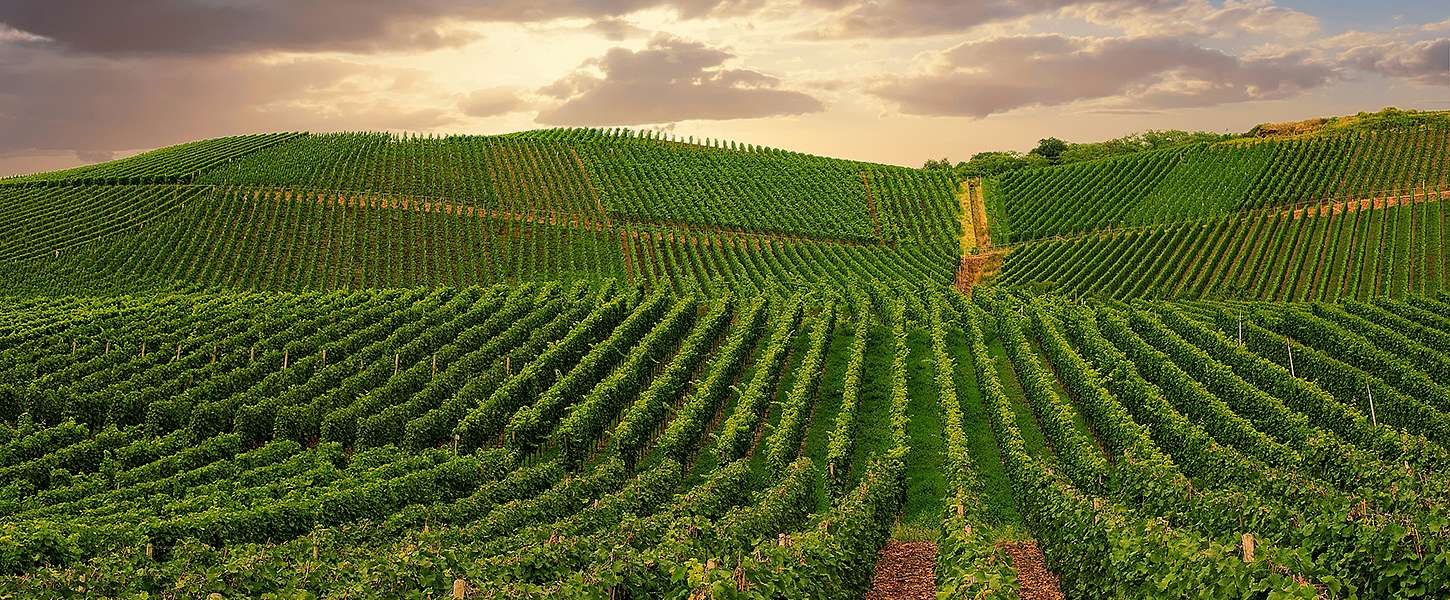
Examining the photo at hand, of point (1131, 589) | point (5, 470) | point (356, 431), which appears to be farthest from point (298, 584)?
point (356, 431)

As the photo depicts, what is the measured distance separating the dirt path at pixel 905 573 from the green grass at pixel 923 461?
90cm

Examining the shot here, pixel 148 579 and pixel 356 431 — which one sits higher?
pixel 148 579

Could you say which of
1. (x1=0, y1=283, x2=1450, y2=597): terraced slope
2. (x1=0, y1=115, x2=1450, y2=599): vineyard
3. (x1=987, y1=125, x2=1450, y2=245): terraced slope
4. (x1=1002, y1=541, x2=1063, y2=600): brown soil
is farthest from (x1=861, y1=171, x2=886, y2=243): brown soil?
(x1=1002, y1=541, x2=1063, y2=600): brown soil

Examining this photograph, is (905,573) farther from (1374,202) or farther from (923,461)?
(1374,202)

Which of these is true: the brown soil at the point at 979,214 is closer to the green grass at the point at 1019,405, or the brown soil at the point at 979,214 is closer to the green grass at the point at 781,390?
the green grass at the point at 781,390

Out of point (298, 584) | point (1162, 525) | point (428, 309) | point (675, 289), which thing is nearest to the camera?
point (298, 584)

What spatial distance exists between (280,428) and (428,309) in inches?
629

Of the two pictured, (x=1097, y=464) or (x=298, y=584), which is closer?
(x=298, y=584)

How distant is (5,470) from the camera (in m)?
26.0

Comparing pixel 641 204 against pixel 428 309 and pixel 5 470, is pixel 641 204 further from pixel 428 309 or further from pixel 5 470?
pixel 5 470

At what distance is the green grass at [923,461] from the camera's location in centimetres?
2651

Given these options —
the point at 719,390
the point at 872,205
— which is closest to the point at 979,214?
the point at 872,205

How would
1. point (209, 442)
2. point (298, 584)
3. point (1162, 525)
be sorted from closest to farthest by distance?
point (298, 584), point (1162, 525), point (209, 442)

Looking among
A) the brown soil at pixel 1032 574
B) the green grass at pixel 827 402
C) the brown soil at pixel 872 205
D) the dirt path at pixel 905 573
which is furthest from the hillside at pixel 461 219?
the brown soil at pixel 1032 574
